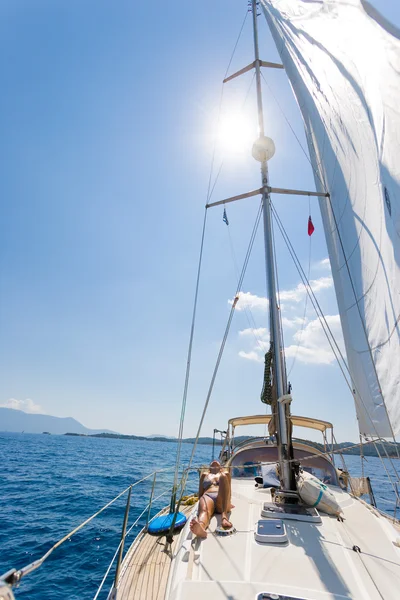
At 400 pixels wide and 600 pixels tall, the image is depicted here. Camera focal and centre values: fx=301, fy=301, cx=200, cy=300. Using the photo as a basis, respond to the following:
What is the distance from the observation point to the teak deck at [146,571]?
3881mm

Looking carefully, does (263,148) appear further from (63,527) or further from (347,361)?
(63,527)

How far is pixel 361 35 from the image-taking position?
196 inches

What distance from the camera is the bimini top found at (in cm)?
1130

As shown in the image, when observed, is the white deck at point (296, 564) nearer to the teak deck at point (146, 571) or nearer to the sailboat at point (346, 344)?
the sailboat at point (346, 344)

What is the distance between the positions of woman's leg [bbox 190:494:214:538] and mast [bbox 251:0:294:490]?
5.07ft

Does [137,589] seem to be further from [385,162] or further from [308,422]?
[308,422]

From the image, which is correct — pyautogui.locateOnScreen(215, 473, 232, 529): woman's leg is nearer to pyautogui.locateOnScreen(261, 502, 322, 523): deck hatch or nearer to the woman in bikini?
the woman in bikini

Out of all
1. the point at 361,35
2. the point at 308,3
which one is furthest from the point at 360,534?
the point at 308,3

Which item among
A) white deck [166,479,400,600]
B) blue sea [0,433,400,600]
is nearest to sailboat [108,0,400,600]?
white deck [166,479,400,600]

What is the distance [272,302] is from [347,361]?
7.84 ft

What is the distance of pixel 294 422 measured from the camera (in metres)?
11.8

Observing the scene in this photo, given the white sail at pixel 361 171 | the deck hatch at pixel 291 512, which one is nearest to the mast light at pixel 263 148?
the white sail at pixel 361 171

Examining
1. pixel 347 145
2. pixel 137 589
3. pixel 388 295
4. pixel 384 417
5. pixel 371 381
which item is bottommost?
pixel 137 589

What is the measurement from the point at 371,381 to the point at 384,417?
528 mm
